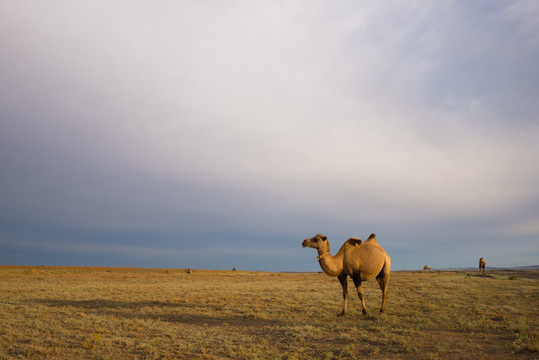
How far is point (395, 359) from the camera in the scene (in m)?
8.52

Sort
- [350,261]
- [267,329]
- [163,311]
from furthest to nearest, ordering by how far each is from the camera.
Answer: [163,311] < [350,261] < [267,329]

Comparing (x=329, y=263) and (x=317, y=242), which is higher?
(x=317, y=242)

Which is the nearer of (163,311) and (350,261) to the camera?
(350,261)

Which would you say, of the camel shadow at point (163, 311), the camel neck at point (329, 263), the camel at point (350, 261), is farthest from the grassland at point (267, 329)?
the camel neck at point (329, 263)

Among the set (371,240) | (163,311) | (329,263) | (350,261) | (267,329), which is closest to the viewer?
(267,329)

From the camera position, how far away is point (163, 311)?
16.2 metres

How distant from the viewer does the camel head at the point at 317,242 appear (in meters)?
13.4

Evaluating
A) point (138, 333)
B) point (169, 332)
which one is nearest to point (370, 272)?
point (169, 332)

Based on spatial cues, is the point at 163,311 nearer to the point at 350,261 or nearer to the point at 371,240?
the point at 350,261

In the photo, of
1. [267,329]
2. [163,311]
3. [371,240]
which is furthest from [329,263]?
[163,311]

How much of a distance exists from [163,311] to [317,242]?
804 centimetres

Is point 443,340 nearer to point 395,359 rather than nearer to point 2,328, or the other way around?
point 395,359

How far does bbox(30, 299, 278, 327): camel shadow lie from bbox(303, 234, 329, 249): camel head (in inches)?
130

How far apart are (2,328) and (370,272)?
13.3 m
